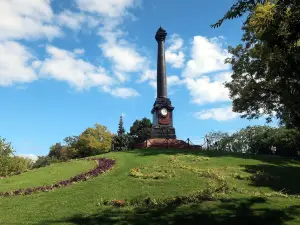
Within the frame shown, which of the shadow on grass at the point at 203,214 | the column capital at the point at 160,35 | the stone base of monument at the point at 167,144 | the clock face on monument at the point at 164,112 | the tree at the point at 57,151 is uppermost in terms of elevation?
the column capital at the point at 160,35

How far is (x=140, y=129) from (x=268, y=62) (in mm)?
65715

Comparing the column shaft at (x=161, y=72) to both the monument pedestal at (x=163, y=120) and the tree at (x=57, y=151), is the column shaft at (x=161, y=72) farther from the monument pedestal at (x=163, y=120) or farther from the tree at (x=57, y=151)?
the tree at (x=57, y=151)

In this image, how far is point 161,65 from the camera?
163 ft

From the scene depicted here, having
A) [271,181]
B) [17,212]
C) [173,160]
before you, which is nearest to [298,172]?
[271,181]

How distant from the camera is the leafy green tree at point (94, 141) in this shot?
7169 cm

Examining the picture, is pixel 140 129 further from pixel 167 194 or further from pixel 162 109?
pixel 167 194

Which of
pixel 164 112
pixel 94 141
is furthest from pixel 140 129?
pixel 164 112

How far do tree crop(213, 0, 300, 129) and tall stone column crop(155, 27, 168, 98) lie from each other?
14.4m

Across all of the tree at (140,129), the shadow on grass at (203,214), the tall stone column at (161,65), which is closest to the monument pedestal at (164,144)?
the tall stone column at (161,65)

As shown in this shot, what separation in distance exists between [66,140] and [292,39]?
3047 inches

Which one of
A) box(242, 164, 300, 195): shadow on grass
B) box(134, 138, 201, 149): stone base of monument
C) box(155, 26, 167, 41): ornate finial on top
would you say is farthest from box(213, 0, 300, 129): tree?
box(155, 26, 167, 41): ornate finial on top

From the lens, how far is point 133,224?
455 inches

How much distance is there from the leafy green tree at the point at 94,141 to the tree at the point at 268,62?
42.3m

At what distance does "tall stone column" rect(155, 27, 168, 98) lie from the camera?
159 ft
